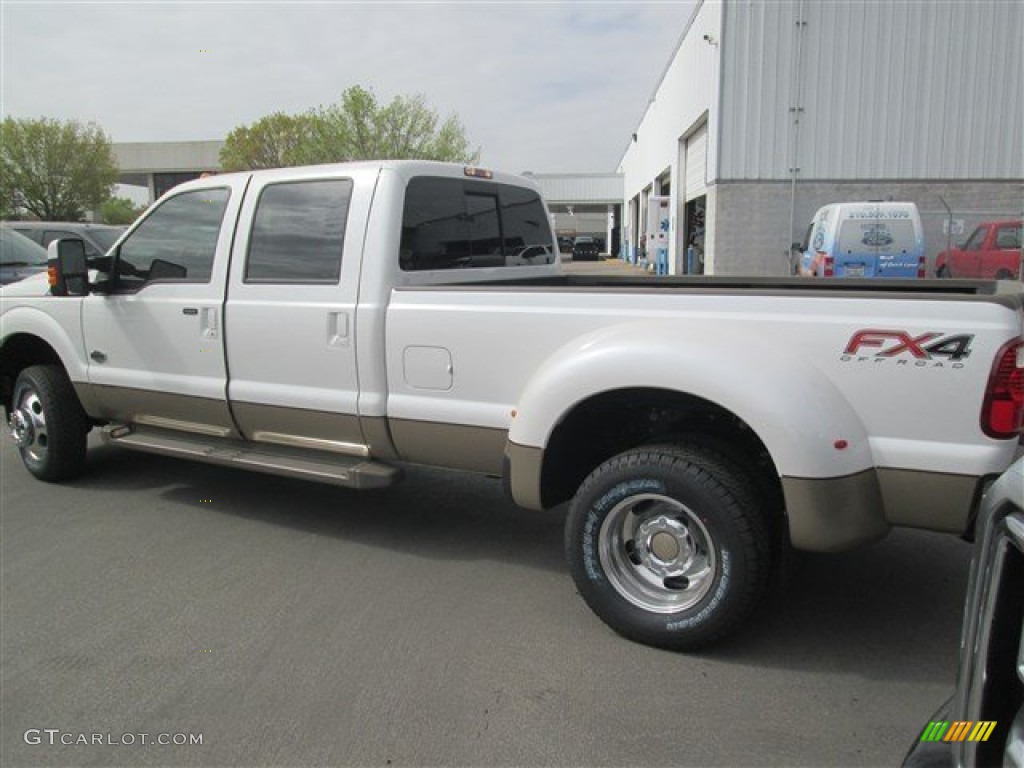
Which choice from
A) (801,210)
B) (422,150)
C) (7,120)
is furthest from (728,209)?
(7,120)

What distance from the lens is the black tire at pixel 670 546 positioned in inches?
126

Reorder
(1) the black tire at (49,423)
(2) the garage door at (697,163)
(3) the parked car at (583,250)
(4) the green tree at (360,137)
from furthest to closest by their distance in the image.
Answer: (3) the parked car at (583,250) → (4) the green tree at (360,137) → (2) the garage door at (697,163) → (1) the black tire at (49,423)

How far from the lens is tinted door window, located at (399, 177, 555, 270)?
14.6ft

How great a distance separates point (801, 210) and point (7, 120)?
1551 inches

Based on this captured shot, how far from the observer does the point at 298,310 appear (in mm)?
4426

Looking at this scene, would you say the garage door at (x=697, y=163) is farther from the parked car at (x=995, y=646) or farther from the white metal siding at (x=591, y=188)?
the white metal siding at (x=591, y=188)

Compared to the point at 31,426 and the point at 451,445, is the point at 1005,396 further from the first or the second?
the point at 31,426

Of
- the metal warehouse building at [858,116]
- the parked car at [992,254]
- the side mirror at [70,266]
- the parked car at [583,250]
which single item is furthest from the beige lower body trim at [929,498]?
the parked car at [583,250]

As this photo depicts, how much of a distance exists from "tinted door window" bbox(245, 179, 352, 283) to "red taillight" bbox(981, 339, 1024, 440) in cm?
307

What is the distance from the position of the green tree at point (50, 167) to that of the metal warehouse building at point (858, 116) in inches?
1351

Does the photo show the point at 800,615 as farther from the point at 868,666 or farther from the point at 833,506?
the point at 833,506

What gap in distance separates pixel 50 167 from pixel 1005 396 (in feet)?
152

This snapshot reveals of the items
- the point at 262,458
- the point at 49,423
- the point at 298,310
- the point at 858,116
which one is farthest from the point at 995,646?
the point at 858,116

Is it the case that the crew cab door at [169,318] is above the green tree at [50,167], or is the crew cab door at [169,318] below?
below
